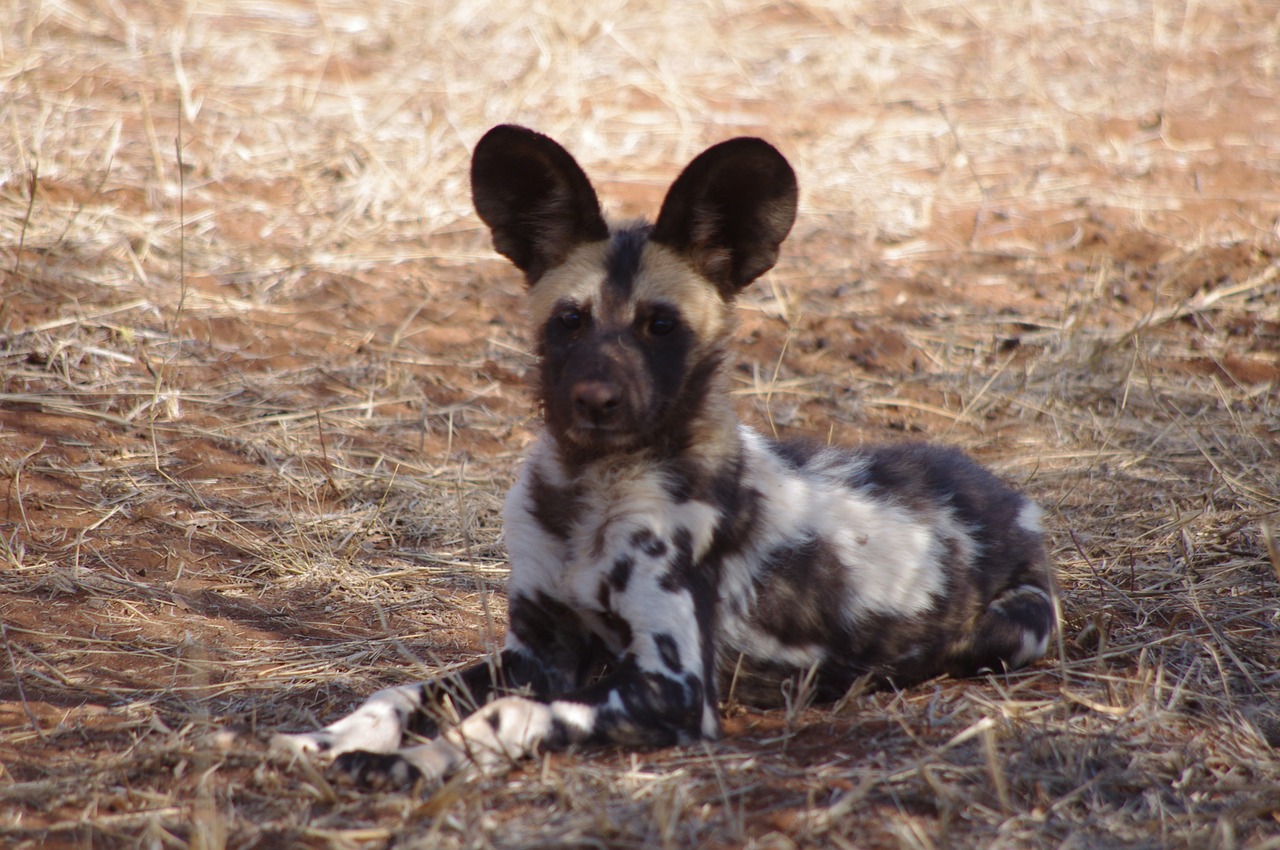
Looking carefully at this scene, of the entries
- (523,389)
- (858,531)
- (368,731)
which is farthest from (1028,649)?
(523,389)

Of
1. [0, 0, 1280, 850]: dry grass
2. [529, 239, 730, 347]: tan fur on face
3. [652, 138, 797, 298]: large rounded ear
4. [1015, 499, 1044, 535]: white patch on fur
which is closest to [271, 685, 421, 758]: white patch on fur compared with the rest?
[0, 0, 1280, 850]: dry grass

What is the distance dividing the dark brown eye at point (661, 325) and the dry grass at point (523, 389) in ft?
3.52

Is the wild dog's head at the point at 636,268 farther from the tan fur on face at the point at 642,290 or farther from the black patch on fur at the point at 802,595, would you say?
the black patch on fur at the point at 802,595

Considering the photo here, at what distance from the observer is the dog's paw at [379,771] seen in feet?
9.53

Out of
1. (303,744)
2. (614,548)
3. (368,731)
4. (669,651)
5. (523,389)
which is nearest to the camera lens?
(303,744)

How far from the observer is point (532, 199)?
364 cm

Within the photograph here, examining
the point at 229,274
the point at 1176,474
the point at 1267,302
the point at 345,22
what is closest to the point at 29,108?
the point at 229,274

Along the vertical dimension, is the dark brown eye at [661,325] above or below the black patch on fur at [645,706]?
above

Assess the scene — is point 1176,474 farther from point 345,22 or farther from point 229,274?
point 345,22

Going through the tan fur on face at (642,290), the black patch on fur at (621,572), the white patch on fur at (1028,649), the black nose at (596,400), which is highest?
the tan fur on face at (642,290)

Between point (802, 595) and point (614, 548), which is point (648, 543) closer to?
point (614, 548)

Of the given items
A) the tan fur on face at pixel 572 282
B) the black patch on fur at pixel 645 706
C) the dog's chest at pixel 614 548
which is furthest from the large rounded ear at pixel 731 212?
the black patch on fur at pixel 645 706

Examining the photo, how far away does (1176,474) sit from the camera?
535cm

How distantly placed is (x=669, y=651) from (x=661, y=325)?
90cm
